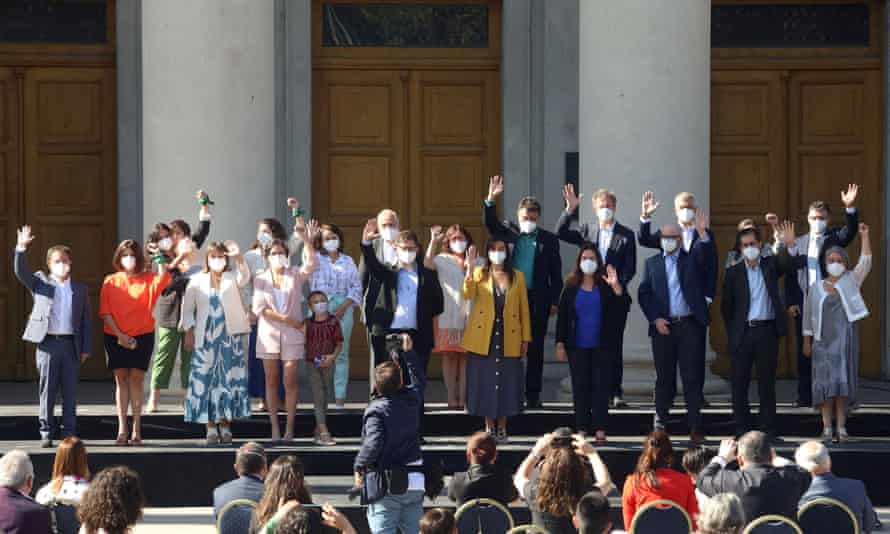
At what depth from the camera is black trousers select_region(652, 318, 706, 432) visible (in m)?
14.9

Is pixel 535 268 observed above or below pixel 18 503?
above

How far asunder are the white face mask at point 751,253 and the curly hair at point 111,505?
284 inches

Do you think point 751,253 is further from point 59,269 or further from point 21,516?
point 21,516

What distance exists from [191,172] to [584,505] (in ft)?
26.5

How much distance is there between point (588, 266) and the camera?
14984 mm

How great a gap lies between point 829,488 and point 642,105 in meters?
6.24

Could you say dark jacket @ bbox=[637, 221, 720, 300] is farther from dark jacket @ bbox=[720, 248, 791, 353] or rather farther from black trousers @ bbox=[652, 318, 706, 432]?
black trousers @ bbox=[652, 318, 706, 432]

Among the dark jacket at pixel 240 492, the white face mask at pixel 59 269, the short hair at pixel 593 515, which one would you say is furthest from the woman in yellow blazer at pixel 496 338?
the short hair at pixel 593 515

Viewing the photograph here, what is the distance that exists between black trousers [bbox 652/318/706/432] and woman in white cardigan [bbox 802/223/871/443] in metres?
0.99

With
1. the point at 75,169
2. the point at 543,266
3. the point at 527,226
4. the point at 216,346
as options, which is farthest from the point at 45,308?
the point at 75,169

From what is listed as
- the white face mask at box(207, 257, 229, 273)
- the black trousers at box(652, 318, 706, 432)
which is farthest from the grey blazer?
the black trousers at box(652, 318, 706, 432)

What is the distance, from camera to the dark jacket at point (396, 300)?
49.6 feet

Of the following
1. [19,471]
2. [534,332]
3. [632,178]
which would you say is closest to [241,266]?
[534,332]

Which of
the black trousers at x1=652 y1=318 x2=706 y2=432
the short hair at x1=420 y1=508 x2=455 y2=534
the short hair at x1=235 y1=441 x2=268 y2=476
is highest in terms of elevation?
the black trousers at x1=652 y1=318 x2=706 y2=432
